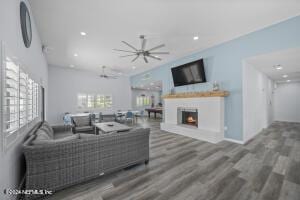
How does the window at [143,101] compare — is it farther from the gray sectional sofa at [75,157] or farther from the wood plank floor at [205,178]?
the gray sectional sofa at [75,157]

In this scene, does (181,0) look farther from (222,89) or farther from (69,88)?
(69,88)

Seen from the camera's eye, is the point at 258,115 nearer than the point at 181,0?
No

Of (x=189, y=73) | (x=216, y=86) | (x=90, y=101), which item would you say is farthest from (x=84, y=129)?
(x=216, y=86)

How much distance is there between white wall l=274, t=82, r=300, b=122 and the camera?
7.29 meters

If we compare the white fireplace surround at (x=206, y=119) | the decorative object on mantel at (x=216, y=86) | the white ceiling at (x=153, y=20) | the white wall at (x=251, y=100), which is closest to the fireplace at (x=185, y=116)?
the white fireplace surround at (x=206, y=119)

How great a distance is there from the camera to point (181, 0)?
8.24 feet

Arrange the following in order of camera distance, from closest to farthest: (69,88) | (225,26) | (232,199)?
(232,199) < (225,26) < (69,88)

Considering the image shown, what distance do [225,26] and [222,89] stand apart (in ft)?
6.35

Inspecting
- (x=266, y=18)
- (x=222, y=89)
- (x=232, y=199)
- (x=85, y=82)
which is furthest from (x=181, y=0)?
(x=85, y=82)

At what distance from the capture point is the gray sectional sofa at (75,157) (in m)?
1.71

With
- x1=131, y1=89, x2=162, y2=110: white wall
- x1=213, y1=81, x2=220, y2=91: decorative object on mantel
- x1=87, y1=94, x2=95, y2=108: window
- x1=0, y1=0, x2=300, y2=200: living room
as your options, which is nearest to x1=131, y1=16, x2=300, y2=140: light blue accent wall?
x1=0, y1=0, x2=300, y2=200: living room

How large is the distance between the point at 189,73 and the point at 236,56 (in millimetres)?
1640

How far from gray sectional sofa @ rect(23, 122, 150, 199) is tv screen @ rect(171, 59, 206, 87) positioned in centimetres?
347

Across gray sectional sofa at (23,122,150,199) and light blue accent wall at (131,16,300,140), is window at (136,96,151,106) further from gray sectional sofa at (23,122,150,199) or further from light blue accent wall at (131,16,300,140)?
gray sectional sofa at (23,122,150,199)
